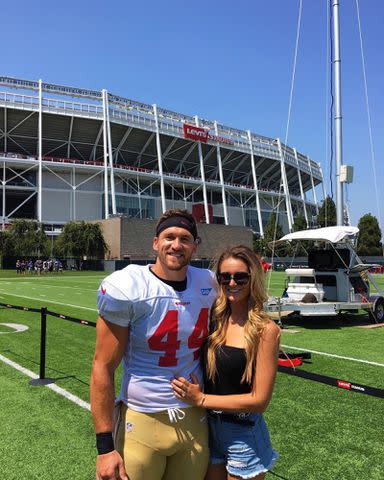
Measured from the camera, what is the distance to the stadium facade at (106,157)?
6844cm

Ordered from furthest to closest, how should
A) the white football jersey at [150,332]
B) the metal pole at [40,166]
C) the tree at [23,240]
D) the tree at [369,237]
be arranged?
the tree at [369,237]
the metal pole at [40,166]
the tree at [23,240]
the white football jersey at [150,332]

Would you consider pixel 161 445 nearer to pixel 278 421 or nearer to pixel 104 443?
pixel 104 443

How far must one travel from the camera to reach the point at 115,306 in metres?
2.15

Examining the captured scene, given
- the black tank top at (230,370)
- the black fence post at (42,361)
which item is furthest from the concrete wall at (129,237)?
the black tank top at (230,370)

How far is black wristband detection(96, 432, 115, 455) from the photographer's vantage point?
2092 millimetres

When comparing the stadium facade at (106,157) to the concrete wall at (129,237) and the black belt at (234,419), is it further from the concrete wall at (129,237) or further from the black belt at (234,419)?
the black belt at (234,419)


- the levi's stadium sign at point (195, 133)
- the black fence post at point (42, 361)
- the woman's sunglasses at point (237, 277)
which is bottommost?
the black fence post at point (42, 361)

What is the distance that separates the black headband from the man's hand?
115 cm

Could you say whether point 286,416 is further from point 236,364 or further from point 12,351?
point 12,351

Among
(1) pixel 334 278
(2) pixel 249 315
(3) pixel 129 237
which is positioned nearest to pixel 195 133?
(3) pixel 129 237

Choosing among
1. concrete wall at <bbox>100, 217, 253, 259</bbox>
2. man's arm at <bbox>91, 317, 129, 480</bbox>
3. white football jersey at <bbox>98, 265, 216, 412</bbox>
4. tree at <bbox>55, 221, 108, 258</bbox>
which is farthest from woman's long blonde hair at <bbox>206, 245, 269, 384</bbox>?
concrete wall at <bbox>100, 217, 253, 259</bbox>

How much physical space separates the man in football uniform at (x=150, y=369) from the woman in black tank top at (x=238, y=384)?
3.1 inches

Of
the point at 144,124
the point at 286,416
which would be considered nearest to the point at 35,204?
the point at 144,124

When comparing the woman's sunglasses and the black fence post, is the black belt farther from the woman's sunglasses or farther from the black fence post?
the black fence post
